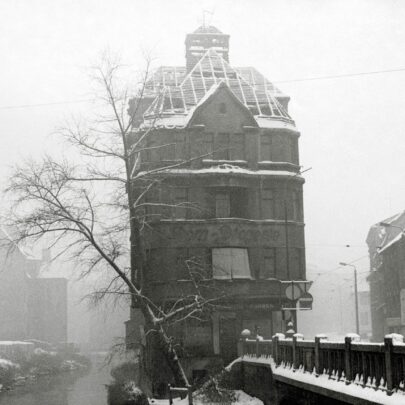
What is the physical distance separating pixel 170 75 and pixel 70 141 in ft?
58.0

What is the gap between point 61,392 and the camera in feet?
162

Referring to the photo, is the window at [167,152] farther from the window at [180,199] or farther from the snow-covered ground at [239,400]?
the snow-covered ground at [239,400]

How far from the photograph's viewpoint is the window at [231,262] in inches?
1620

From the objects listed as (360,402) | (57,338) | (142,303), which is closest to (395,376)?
(360,402)

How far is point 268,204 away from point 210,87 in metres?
7.97

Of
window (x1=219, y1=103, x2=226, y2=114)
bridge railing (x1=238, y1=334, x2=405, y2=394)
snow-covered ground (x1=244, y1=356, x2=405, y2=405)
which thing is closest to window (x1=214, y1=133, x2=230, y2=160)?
window (x1=219, y1=103, x2=226, y2=114)

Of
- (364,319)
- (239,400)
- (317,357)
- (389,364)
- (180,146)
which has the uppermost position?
(180,146)

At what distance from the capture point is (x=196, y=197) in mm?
42375

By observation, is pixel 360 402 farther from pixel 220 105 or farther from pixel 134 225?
pixel 220 105

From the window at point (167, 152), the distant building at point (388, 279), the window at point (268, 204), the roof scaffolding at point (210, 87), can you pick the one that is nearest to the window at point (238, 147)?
the roof scaffolding at point (210, 87)

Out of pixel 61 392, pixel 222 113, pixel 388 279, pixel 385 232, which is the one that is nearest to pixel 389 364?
pixel 222 113

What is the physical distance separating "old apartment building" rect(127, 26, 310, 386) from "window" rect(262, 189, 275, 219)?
0.06 metres

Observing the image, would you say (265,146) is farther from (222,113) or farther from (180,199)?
(180,199)

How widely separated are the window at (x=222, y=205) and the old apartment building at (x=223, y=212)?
0.06 meters
